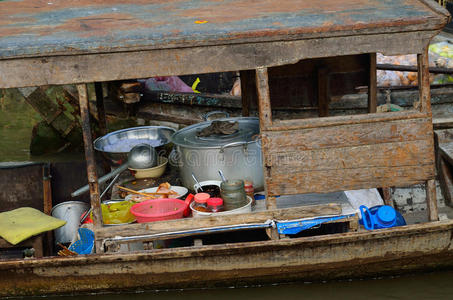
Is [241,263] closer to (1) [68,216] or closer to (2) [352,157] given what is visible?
(2) [352,157]

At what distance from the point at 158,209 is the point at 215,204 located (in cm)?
57

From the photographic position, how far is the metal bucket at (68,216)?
228 inches

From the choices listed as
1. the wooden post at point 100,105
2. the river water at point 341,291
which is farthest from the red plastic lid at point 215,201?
the wooden post at point 100,105

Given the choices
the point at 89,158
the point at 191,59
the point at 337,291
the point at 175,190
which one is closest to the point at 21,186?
the point at 175,190

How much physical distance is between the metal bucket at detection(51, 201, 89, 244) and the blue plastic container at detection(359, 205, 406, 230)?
289 cm

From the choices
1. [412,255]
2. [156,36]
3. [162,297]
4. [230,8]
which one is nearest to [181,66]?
[156,36]

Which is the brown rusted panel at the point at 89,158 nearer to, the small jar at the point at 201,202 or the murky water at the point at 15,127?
the small jar at the point at 201,202

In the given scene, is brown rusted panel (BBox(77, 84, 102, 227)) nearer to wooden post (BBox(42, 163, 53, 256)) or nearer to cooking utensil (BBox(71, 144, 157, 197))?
cooking utensil (BBox(71, 144, 157, 197))

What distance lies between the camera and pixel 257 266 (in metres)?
4.76

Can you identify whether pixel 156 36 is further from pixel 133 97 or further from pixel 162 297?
pixel 133 97

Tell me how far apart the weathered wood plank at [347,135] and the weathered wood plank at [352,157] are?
34mm

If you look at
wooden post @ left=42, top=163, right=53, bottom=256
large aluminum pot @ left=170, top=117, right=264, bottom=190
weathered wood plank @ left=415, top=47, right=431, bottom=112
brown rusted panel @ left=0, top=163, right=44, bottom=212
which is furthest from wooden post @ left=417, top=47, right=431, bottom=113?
brown rusted panel @ left=0, top=163, right=44, bottom=212

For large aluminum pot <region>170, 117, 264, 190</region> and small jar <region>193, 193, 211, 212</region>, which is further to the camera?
large aluminum pot <region>170, 117, 264, 190</region>

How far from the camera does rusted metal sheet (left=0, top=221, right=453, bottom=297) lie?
4.63 meters
